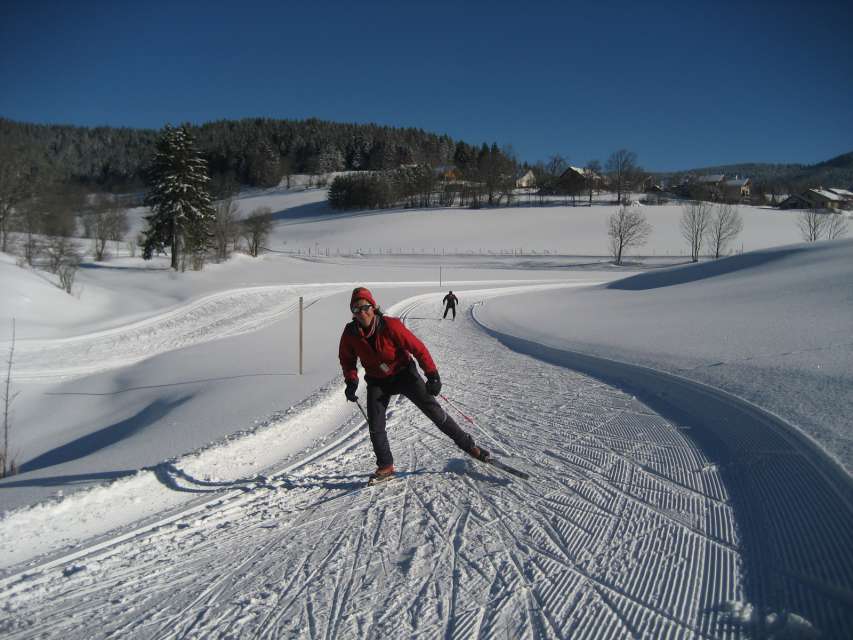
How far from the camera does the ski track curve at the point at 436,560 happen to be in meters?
2.91

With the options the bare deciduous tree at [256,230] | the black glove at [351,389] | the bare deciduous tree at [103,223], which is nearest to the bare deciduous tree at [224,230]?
the bare deciduous tree at [256,230]

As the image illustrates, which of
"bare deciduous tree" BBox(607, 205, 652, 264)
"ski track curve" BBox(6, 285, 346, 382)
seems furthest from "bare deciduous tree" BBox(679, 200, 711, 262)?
"ski track curve" BBox(6, 285, 346, 382)

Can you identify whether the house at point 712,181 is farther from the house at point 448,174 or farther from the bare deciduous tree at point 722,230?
the house at point 448,174

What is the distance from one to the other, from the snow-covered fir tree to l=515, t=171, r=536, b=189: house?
287 ft

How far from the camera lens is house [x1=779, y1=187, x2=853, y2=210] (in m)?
85.2

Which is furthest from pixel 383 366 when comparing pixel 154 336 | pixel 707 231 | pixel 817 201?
pixel 817 201

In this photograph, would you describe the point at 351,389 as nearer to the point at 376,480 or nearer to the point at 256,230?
the point at 376,480

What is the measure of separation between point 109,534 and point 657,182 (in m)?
126

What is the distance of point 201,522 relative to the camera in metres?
4.11

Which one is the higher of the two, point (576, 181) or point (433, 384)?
point (576, 181)

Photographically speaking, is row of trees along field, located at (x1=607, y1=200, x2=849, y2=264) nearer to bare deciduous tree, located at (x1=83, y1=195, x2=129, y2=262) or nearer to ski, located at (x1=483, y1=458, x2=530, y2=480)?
bare deciduous tree, located at (x1=83, y1=195, x2=129, y2=262)

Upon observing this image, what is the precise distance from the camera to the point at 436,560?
11.5 ft

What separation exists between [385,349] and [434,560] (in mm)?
1880

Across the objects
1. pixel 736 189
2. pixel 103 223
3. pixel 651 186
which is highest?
pixel 651 186
